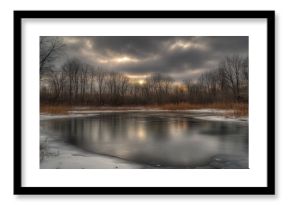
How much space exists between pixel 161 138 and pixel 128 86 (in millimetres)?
883

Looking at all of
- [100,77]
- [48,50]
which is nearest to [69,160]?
[100,77]

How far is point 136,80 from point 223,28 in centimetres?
133

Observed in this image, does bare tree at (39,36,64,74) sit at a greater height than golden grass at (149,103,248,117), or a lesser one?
greater

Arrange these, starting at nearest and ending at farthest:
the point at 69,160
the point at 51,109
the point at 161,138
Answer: the point at 69,160, the point at 51,109, the point at 161,138

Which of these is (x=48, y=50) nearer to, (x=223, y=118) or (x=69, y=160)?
(x=69, y=160)

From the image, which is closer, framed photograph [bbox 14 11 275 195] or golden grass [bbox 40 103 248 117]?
framed photograph [bbox 14 11 275 195]

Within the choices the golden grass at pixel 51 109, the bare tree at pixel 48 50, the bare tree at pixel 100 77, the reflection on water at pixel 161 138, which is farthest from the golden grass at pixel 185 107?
the bare tree at pixel 48 50

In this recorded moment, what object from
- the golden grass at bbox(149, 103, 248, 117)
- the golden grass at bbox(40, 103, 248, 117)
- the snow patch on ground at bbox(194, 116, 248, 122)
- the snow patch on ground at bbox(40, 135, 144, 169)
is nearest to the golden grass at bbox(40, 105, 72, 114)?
the golden grass at bbox(40, 103, 248, 117)

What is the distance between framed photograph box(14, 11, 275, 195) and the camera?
111 inches

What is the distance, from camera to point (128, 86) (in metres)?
3.20

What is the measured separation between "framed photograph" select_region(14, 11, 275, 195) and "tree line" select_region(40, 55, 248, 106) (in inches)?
0.5

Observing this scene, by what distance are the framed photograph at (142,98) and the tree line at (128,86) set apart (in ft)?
0.05

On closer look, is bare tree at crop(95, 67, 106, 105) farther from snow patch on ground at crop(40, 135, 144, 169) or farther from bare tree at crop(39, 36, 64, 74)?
snow patch on ground at crop(40, 135, 144, 169)

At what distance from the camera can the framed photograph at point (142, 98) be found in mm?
2814
